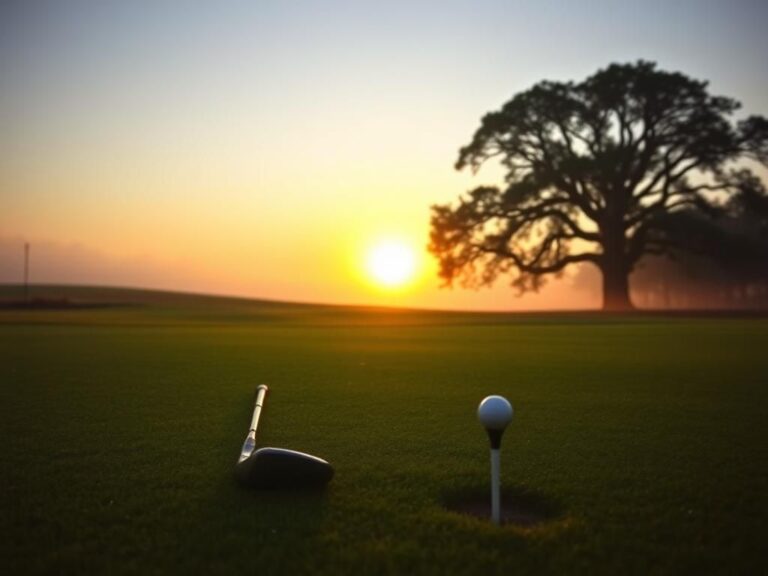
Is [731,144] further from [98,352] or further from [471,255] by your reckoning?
[98,352]

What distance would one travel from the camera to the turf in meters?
2.44

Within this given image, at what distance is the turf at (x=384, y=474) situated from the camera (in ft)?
8.01

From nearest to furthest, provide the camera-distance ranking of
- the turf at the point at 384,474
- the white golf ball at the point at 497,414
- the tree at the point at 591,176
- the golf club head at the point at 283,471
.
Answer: the turf at the point at 384,474 < the white golf ball at the point at 497,414 < the golf club head at the point at 283,471 < the tree at the point at 591,176

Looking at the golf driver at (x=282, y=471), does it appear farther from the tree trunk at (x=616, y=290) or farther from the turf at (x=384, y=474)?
the tree trunk at (x=616, y=290)

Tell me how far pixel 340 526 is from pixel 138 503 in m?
1.16

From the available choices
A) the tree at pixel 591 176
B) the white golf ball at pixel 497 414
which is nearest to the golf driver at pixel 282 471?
the white golf ball at pixel 497 414

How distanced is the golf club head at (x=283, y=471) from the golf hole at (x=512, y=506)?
730 mm

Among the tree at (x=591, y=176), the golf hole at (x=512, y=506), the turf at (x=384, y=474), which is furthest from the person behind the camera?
the tree at (x=591, y=176)

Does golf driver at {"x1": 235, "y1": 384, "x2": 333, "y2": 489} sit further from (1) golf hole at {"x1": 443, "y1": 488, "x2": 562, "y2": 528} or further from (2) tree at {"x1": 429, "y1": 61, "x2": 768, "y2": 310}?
(2) tree at {"x1": 429, "y1": 61, "x2": 768, "y2": 310}

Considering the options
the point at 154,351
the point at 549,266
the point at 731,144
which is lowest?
the point at 154,351

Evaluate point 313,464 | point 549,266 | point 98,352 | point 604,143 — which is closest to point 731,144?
point 604,143

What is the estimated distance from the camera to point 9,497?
315cm

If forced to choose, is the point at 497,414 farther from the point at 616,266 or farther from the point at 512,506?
the point at 616,266

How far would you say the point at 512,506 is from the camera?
312 cm
